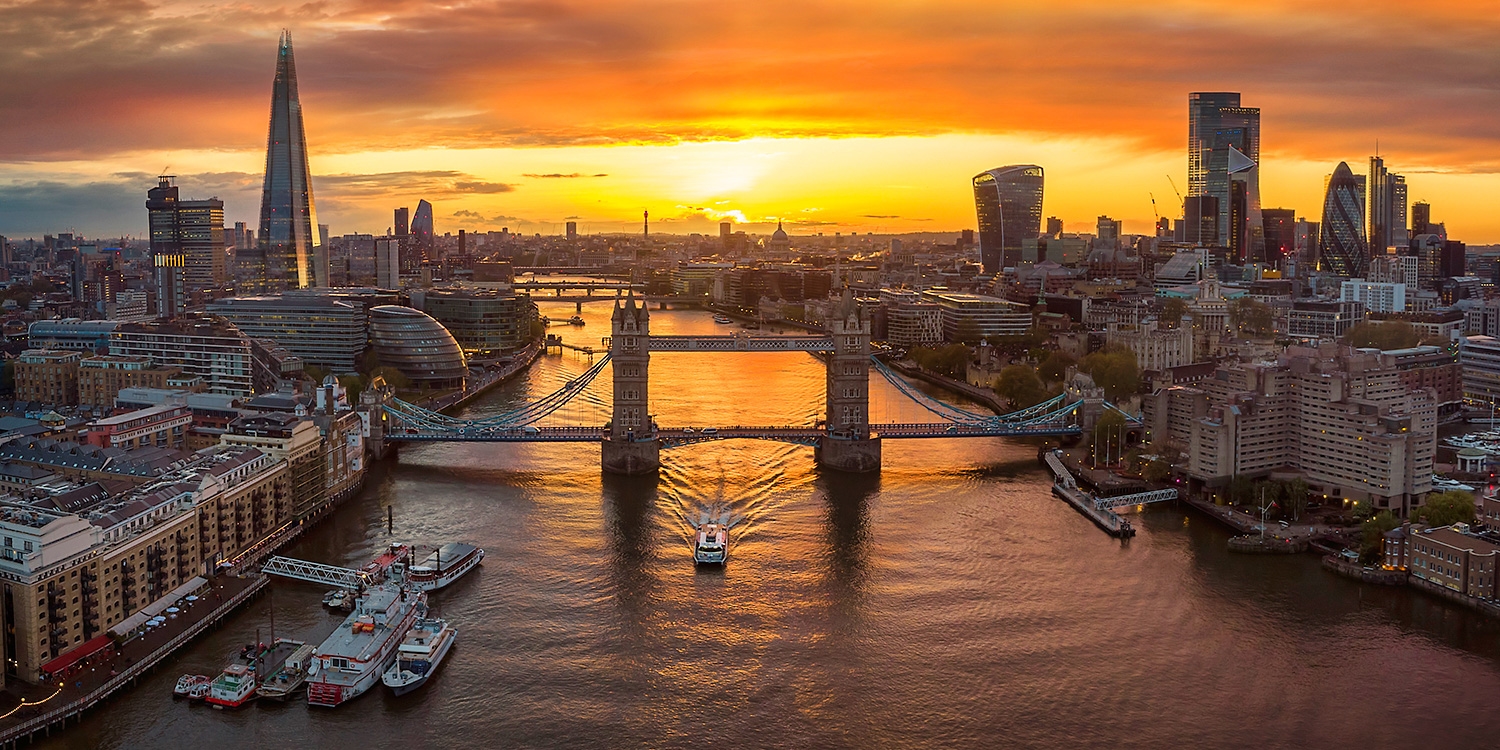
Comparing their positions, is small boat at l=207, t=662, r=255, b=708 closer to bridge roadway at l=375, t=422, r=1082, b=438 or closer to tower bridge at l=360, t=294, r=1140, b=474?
tower bridge at l=360, t=294, r=1140, b=474

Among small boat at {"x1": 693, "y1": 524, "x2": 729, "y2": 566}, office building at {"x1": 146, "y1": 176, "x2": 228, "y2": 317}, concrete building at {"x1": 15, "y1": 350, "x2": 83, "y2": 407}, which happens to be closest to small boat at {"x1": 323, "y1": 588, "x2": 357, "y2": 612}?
small boat at {"x1": 693, "y1": 524, "x2": 729, "y2": 566}

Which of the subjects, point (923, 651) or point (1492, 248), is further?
point (1492, 248)

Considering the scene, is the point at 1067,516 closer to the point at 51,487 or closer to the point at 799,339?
the point at 799,339

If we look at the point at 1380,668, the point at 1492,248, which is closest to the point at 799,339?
the point at 1380,668

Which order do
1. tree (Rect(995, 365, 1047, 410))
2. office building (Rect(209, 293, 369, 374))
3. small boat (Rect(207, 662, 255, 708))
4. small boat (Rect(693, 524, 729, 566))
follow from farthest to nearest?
office building (Rect(209, 293, 369, 374)), tree (Rect(995, 365, 1047, 410)), small boat (Rect(693, 524, 729, 566)), small boat (Rect(207, 662, 255, 708))

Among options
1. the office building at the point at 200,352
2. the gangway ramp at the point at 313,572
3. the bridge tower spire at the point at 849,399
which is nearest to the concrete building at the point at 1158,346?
the bridge tower spire at the point at 849,399

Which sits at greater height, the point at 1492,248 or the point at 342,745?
the point at 1492,248
